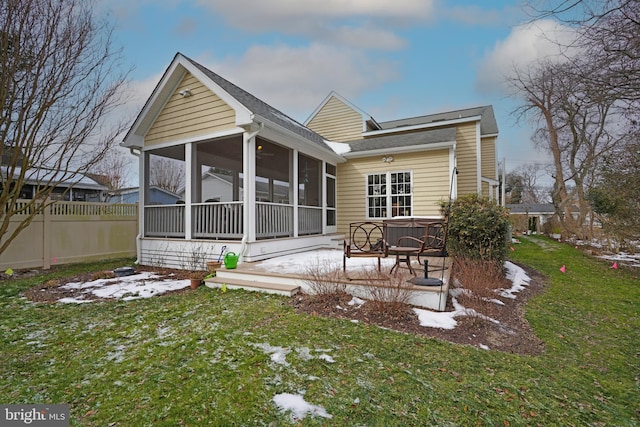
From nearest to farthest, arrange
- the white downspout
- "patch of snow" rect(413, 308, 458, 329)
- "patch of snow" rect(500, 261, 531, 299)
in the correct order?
"patch of snow" rect(413, 308, 458, 329) → "patch of snow" rect(500, 261, 531, 299) → the white downspout

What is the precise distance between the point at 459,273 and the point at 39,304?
6.95 m

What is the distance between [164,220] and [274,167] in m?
4.58

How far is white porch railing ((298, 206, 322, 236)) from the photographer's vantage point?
28.7 feet

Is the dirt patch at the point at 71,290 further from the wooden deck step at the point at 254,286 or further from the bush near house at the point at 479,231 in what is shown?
the bush near house at the point at 479,231

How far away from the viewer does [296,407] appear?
7.20 ft

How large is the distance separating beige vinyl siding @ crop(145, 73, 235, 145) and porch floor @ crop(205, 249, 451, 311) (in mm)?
3421

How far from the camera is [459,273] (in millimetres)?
5531

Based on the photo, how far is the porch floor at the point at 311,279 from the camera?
13.9 feet

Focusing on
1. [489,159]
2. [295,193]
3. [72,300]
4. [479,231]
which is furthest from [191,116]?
[489,159]

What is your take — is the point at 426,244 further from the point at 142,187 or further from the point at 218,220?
the point at 142,187

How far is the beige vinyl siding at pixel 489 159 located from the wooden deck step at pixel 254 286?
43.3 feet

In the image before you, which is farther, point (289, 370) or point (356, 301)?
point (356, 301)

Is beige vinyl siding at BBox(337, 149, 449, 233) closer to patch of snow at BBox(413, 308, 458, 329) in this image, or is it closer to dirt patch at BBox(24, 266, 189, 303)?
patch of snow at BBox(413, 308, 458, 329)

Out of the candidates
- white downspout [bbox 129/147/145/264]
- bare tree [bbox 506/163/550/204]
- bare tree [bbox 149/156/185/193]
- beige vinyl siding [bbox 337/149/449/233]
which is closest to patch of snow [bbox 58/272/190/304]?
white downspout [bbox 129/147/145/264]
